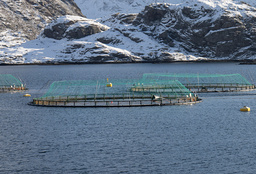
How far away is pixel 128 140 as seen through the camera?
104 metres

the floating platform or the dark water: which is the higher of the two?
the floating platform

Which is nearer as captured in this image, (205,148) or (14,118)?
(205,148)

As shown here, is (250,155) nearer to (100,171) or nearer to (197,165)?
(197,165)

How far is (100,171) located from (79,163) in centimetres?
651

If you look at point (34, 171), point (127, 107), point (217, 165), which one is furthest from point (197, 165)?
point (127, 107)

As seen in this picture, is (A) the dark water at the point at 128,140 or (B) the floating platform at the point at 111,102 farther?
(B) the floating platform at the point at 111,102

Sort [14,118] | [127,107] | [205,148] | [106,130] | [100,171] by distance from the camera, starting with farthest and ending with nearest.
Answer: [127,107]
[14,118]
[106,130]
[205,148]
[100,171]

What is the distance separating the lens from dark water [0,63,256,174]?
273ft

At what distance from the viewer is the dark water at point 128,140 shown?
83.1 m

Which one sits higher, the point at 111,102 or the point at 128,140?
the point at 111,102

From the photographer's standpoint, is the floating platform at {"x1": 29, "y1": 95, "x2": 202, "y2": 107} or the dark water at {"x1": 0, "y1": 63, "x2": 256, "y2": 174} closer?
the dark water at {"x1": 0, "y1": 63, "x2": 256, "y2": 174}

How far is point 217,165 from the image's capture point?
3260 inches

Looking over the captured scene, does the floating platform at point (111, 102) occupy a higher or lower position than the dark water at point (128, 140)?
higher

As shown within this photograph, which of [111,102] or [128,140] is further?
[111,102]
